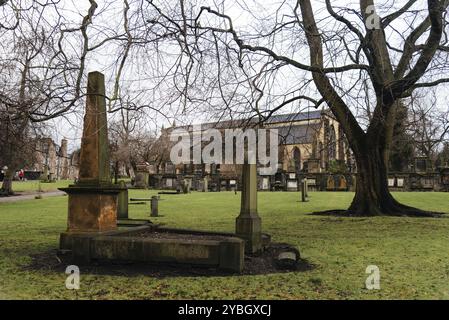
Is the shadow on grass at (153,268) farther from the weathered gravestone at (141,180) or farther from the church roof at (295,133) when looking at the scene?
the weathered gravestone at (141,180)

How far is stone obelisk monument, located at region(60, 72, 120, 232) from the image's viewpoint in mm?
6508

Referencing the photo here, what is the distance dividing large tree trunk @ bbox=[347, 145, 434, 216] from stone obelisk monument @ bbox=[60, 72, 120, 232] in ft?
29.4

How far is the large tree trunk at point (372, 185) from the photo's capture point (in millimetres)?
13320

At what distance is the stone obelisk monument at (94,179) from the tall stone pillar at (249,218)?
2088 mm

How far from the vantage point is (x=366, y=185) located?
1355cm

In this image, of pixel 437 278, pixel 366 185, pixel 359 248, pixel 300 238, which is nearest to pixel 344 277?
pixel 437 278

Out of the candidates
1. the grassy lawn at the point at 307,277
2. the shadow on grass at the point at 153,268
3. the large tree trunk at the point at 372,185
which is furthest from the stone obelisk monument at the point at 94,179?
the large tree trunk at the point at 372,185

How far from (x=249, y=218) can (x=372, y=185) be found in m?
8.04

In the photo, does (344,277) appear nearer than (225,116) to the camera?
Yes

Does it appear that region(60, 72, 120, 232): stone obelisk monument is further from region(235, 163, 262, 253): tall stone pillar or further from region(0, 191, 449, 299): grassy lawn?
region(235, 163, 262, 253): tall stone pillar
